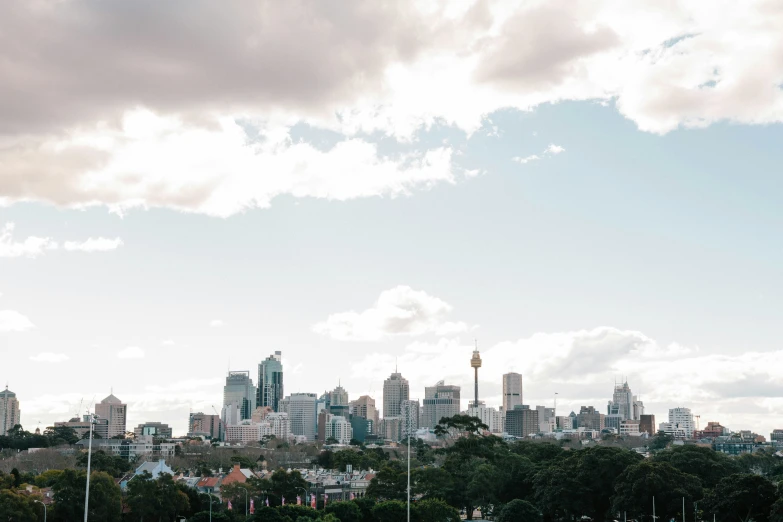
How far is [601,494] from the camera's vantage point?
8906 centimetres

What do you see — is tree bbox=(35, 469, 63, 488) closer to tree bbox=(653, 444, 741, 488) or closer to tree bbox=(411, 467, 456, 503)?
tree bbox=(411, 467, 456, 503)

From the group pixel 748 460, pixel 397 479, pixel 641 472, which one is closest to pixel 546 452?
pixel 397 479

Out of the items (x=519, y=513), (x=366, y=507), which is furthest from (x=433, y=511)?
(x=519, y=513)

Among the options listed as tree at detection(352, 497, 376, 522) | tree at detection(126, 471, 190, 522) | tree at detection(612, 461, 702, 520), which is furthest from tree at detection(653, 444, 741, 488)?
tree at detection(126, 471, 190, 522)

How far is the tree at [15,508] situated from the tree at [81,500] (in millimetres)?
3224

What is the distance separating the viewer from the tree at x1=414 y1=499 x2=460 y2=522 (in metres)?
80.5

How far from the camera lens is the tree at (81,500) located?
81.1 meters

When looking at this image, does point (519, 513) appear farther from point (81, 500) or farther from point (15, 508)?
point (15, 508)

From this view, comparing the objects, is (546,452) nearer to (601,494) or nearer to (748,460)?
(601,494)

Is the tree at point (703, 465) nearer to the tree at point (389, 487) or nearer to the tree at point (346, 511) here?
the tree at point (389, 487)

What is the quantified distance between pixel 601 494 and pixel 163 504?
40802 millimetres

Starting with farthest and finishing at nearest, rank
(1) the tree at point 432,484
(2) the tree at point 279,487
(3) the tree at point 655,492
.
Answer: (2) the tree at point 279,487 → (1) the tree at point 432,484 → (3) the tree at point 655,492

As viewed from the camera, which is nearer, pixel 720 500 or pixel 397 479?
pixel 720 500

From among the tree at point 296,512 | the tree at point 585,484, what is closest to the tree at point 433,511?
the tree at point 296,512
